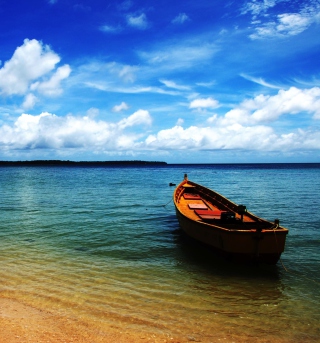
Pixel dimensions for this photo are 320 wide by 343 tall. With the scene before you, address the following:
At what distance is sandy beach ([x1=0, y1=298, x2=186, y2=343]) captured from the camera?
602cm

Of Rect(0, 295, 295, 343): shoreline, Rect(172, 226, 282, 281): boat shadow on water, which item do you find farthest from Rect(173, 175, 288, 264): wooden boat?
Rect(0, 295, 295, 343): shoreline

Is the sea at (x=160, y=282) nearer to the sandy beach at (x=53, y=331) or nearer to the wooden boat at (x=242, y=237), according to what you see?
the sandy beach at (x=53, y=331)

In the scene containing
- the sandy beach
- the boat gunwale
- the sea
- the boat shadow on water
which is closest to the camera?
the sandy beach

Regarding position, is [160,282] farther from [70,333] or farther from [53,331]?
[53,331]

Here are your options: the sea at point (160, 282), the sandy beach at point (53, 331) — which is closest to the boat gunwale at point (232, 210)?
the sea at point (160, 282)

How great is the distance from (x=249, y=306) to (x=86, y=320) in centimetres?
434

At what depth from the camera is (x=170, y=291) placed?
29.5ft

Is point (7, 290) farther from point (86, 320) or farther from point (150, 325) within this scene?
point (150, 325)

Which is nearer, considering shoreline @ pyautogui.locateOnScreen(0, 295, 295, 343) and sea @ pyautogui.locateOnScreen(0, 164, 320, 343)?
shoreline @ pyautogui.locateOnScreen(0, 295, 295, 343)

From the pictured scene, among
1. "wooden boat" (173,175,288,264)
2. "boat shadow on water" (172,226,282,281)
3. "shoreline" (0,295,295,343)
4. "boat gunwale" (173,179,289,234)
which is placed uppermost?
"boat gunwale" (173,179,289,234)

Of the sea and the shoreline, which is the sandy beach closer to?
the shoreline

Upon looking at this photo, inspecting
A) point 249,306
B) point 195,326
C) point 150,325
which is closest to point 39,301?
point 150,325

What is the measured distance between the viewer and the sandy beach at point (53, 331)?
6016 millimetres

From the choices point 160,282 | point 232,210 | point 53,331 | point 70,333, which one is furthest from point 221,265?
point 232,210
